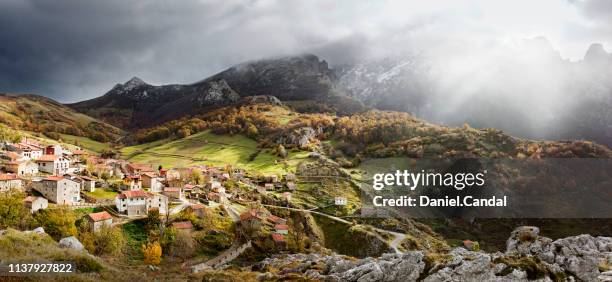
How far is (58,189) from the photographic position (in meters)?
72.4

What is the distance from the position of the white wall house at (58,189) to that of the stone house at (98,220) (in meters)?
8.87

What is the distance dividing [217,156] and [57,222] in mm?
107261

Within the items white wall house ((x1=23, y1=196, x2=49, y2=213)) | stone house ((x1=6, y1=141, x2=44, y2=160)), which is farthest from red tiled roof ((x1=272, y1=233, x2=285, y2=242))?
stone house ((x1=6, y1=141, x2=44, y2=160))

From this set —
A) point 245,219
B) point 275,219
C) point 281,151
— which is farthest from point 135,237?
point 281,151

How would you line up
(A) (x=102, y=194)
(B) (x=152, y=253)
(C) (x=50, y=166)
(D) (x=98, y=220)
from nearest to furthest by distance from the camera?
(B) (x=152, y=253) → (D) (x=98, y=220) → (A) (x=102, y=194) → (C) (x=50, y=166)

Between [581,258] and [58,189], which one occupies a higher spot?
[58,189]

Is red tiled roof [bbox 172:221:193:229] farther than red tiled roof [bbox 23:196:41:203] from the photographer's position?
Yes

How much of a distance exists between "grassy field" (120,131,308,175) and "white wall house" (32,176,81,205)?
71.7m

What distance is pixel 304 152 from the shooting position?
175m

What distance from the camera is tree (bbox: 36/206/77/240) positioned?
203 ft

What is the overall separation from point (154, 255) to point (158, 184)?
31.4m

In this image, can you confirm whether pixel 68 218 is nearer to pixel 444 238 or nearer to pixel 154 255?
pixel 154 255

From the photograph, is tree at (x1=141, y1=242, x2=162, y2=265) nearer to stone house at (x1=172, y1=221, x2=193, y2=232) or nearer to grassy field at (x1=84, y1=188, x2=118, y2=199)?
stone house at (x1=172, y1=221, x2=193, y2=232)

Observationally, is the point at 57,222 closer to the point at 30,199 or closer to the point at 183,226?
the point at 30,199
